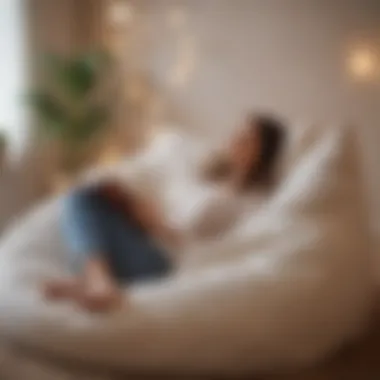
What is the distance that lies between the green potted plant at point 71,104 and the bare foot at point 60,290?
1831 millimetres

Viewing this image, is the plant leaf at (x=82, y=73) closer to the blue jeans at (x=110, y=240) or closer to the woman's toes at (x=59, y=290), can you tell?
the blue jeans at (x=110, y=240)

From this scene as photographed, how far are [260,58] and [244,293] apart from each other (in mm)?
1723

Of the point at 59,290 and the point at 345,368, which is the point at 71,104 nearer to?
the point at 59,290

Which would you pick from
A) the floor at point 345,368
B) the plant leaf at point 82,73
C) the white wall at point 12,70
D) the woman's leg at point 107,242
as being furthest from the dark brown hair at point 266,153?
the white wall at point 12,70

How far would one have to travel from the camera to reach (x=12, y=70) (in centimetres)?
352

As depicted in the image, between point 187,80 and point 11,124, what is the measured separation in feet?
2.83

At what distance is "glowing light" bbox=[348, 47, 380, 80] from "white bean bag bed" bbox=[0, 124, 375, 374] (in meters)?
0.79

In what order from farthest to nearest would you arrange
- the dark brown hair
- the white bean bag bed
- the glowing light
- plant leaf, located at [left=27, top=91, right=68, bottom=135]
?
plant leaf, located at [left=27, top=91, right=68, bottom=135] → the glowing light → the dark brown hair → the white bean bag bed

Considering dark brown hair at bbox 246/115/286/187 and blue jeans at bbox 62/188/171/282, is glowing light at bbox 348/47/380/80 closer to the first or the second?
dark brown hair at bbox 246/115/286/187

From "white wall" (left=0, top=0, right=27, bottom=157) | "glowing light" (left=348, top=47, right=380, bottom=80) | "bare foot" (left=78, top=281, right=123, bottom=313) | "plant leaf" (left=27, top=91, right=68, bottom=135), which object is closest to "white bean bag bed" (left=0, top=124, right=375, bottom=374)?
"bare foot" (left=78, top=281, right=123, bottom=313)

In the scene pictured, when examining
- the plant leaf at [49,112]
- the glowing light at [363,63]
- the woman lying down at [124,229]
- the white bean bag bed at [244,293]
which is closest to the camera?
the white bean bag bed at [244,293]

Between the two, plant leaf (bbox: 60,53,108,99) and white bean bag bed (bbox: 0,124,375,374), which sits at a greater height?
plant leaf (bbox: 60,53,108,99)

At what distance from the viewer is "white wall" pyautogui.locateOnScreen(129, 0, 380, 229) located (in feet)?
9.98

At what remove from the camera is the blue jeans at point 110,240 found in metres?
1.92
